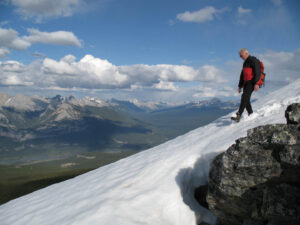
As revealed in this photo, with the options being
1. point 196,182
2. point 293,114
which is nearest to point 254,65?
point 293,114

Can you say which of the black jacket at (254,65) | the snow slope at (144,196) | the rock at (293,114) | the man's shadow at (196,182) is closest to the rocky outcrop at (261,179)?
Result: the rock at (293,114)

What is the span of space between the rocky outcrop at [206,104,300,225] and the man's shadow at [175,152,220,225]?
2.34 feet

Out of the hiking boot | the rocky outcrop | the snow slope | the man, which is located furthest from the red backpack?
the rocky outcrop

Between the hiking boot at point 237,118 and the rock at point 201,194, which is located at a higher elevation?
the hiking boot at point 237,118

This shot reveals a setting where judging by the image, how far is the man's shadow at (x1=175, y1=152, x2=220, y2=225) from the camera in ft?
28.3

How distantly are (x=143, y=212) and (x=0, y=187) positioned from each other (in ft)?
358

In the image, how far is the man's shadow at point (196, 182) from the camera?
340 inches

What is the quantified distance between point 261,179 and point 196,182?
3571 millimetres

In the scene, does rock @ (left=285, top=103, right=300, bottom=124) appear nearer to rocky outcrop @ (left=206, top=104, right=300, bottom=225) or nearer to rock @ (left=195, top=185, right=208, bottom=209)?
rocky outcrop @ (left=206, top=104, right=300, bottom=225)

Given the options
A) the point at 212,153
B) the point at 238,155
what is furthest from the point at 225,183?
the point at 212,153

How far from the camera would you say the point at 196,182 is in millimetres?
10016

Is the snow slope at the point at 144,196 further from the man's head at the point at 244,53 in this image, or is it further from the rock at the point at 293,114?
the man's head at the point at 244,53

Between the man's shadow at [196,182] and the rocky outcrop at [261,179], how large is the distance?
71 centimetres

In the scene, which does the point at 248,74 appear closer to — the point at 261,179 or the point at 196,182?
the point at 196,182
